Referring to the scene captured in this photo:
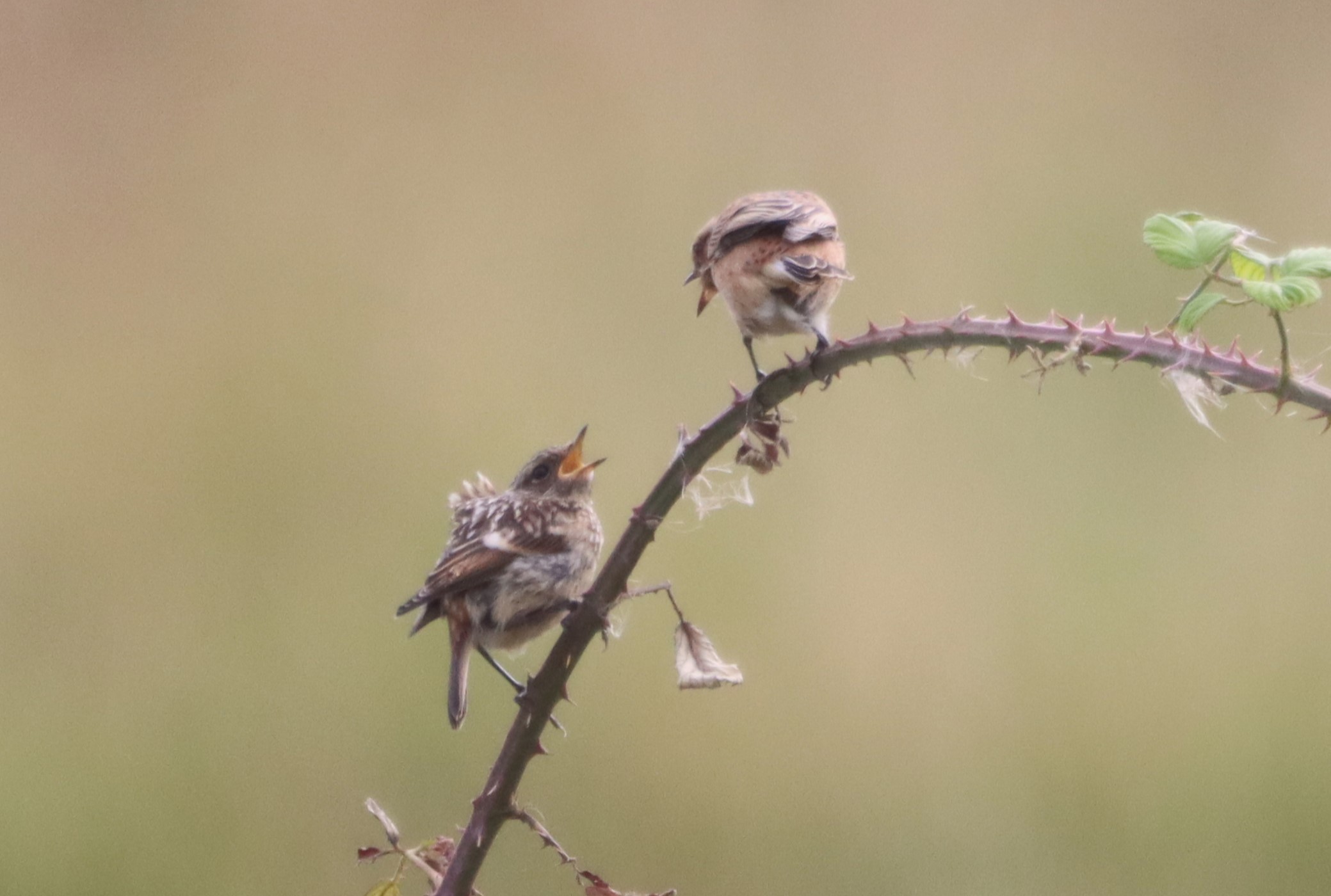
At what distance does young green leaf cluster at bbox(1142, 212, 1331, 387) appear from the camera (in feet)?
A: 2.79

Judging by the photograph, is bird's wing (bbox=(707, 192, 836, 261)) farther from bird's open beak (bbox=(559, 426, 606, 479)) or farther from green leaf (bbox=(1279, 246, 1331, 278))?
green leaf (bbox=(1279, 246, 1331, 278))

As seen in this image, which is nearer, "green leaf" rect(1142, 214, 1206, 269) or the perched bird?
"green leaf" rect(1142, 214, 1206, 269)

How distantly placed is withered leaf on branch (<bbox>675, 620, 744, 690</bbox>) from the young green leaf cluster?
0.42m

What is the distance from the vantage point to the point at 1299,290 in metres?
0.84

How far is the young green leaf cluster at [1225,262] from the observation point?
85 centimetres

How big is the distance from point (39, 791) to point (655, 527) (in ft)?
7.35

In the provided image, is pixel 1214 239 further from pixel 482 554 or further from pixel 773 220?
pixel 482 554

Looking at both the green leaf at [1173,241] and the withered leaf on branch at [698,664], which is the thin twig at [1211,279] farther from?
the withered leaf on branch at [698,664]

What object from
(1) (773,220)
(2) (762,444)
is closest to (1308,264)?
(2) (762,444)

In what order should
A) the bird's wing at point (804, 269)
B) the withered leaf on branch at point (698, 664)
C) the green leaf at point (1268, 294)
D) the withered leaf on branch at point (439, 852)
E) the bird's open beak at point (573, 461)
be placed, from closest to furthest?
the green leaf at point (1268, 294), the withered leaf on branch at point (698, 664), the withered leaf on branch at point (439, 852), the bird's wing at point (804, 269), the bird's open beak at point (573, 461)

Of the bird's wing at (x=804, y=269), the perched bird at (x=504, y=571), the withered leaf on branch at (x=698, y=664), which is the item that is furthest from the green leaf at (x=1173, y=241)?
the perched bird at (x=504, y=571)

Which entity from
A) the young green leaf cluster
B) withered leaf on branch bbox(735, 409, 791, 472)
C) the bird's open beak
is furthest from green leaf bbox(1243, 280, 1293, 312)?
the bird's open beak

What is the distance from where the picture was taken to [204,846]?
8.75 feet

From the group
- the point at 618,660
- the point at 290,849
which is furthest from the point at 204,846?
the point at 618,660
